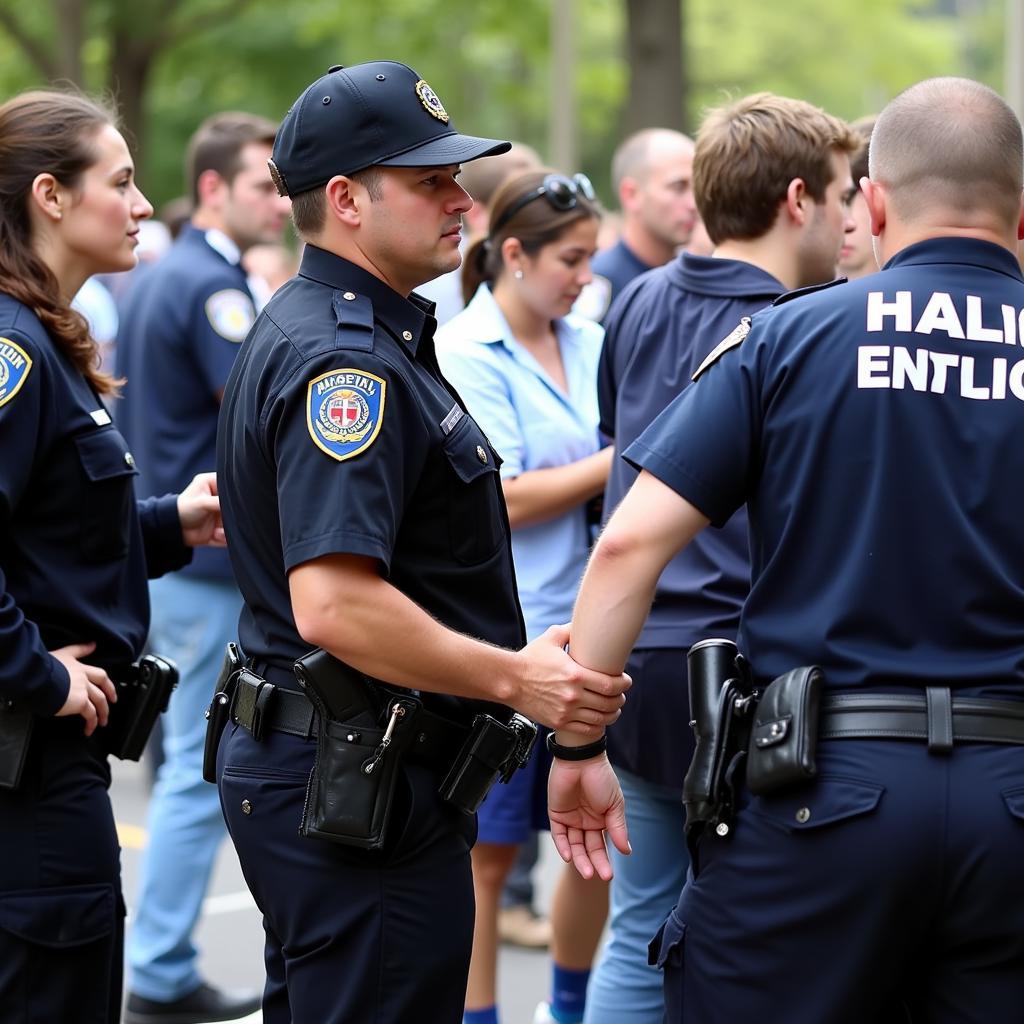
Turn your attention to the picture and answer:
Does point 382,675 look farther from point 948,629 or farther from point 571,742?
point 948,629

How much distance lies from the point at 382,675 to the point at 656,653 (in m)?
1.12

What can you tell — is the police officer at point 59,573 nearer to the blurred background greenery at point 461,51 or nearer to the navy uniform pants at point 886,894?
the navy uniform pants at point 886,894

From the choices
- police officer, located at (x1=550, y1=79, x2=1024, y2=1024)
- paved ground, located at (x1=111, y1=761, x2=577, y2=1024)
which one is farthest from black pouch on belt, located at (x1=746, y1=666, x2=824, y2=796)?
paved ground, located at (x1=111, y1=761, x2=577, y2=1024)

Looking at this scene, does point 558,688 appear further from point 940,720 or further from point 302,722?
point 940,720

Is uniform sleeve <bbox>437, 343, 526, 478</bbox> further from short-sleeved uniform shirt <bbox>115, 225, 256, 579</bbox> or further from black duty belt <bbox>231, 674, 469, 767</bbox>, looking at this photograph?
black duty belt <bbox>231, 674, 469, 767</bbox>

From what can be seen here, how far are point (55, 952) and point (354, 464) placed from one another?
4.00ft

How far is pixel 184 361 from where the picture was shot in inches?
212

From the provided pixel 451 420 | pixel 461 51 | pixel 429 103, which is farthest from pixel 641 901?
pixel 461 51

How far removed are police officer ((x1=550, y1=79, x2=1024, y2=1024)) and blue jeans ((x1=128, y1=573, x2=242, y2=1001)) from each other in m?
2.45

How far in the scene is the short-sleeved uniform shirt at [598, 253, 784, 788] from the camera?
140 inches

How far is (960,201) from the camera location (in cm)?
263

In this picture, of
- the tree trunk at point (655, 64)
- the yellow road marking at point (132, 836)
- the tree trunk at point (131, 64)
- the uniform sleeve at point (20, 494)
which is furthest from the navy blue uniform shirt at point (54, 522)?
the tree trunk at point (131, 64)

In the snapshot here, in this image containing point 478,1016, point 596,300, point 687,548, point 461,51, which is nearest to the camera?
point 687,548

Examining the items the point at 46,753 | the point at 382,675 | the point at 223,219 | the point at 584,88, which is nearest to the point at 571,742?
the point at 382,675
